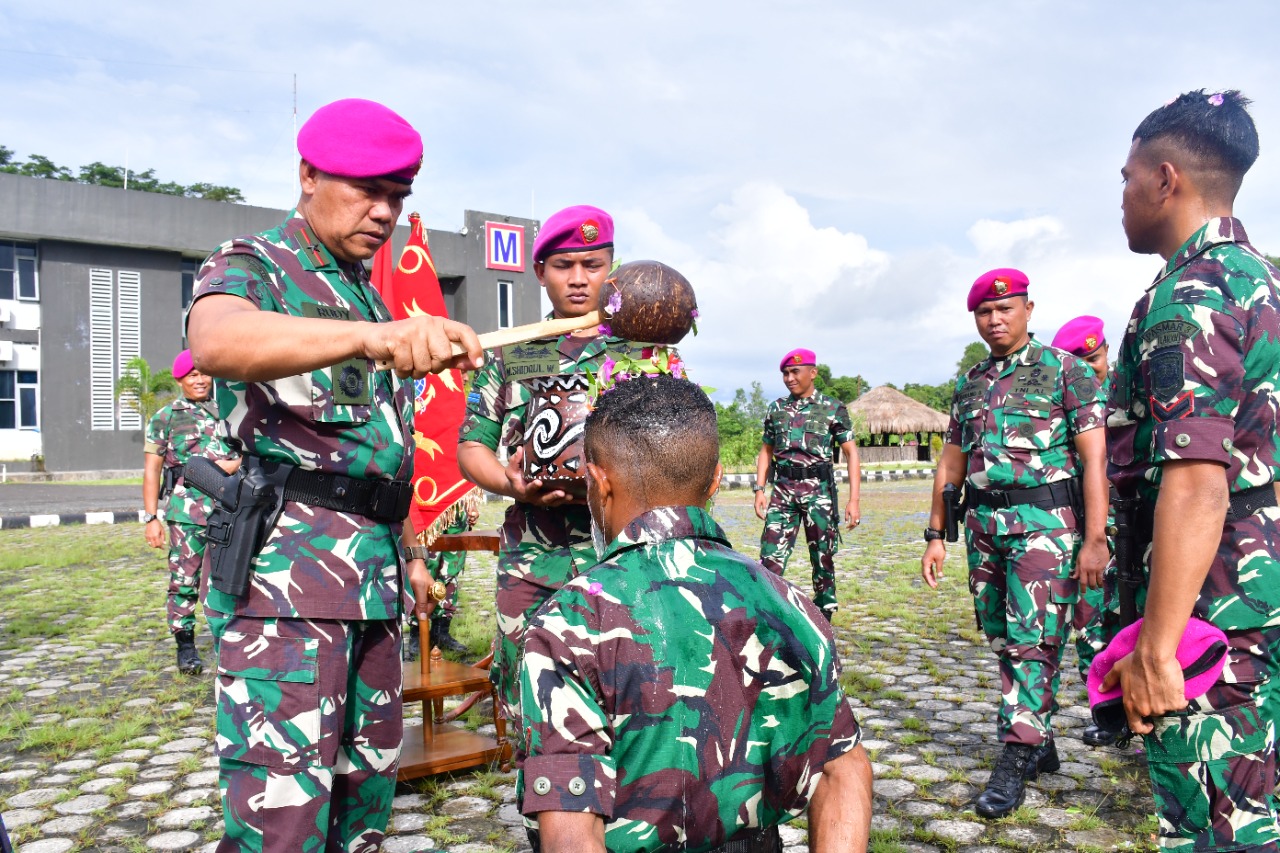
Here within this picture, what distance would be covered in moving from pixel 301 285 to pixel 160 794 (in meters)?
3.13

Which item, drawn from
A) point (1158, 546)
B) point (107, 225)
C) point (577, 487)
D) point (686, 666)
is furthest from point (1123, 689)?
point (107, 225)

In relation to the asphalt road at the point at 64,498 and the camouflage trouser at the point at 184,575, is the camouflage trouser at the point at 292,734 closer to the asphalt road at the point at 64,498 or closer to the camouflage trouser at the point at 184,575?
the camouflage trouser at the point at 184,575

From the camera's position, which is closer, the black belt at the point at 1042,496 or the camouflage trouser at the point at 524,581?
the camouflage trouser at the point at 524,581

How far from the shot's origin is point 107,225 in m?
33.7

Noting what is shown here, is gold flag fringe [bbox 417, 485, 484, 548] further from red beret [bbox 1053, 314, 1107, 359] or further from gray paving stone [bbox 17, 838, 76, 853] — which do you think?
red beret [bbox 1053, 314, 1107, 359]

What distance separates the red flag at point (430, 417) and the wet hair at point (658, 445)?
466 cm

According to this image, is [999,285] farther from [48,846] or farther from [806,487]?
[48,846]

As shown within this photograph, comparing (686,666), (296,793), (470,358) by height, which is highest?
(470,358)

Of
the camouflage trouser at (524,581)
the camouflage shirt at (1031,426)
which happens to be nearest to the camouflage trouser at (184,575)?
the camouflage trouser at (524,581)

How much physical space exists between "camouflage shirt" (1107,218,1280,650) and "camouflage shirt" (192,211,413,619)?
7.04 ft

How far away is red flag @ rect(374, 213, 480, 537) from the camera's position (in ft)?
21.6

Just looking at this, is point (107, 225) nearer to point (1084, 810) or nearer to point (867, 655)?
point (867, 655)

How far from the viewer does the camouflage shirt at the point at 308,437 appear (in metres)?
2.53

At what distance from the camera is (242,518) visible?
99.6 inches
